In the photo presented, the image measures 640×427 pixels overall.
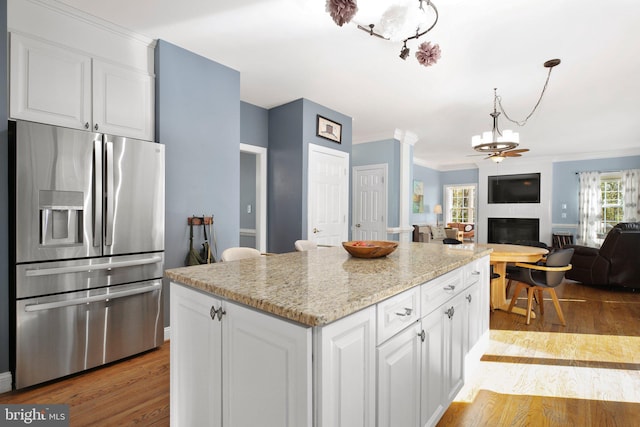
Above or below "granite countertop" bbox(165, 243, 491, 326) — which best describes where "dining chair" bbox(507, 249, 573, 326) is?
below

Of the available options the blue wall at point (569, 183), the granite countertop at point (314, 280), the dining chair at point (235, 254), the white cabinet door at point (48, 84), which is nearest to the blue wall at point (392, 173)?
the granite countertop at point (314, 280)

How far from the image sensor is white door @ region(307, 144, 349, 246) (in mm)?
4211

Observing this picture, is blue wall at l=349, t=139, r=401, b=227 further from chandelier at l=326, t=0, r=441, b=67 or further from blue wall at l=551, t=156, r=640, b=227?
blue wall at l=551, t=156, r=640, b=227

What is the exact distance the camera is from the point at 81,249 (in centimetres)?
214

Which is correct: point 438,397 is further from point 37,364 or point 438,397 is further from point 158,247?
point 37,364

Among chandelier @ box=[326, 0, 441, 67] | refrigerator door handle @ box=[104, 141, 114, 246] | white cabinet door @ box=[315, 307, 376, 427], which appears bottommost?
white cabinet door @ box=[315, 307, 376, 427]

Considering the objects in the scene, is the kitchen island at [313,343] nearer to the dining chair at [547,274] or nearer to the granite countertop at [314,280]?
A: the granite countertop at [314,280]

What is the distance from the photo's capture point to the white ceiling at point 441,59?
7.53 ft

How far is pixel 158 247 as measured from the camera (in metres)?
2.54

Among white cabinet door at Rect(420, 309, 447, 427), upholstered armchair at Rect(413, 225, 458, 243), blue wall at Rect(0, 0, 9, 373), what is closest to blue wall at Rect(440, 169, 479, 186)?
upholstered armchair at Rect(413, 225, 458, 243)

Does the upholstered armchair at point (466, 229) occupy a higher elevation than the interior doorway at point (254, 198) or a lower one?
lower

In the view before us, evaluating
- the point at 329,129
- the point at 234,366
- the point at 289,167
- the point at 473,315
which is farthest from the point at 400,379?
the point at 329,129

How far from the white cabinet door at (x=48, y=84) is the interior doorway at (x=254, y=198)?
77.9 inches

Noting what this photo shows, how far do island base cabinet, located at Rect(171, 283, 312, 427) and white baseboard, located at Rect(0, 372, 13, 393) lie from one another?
145cm
